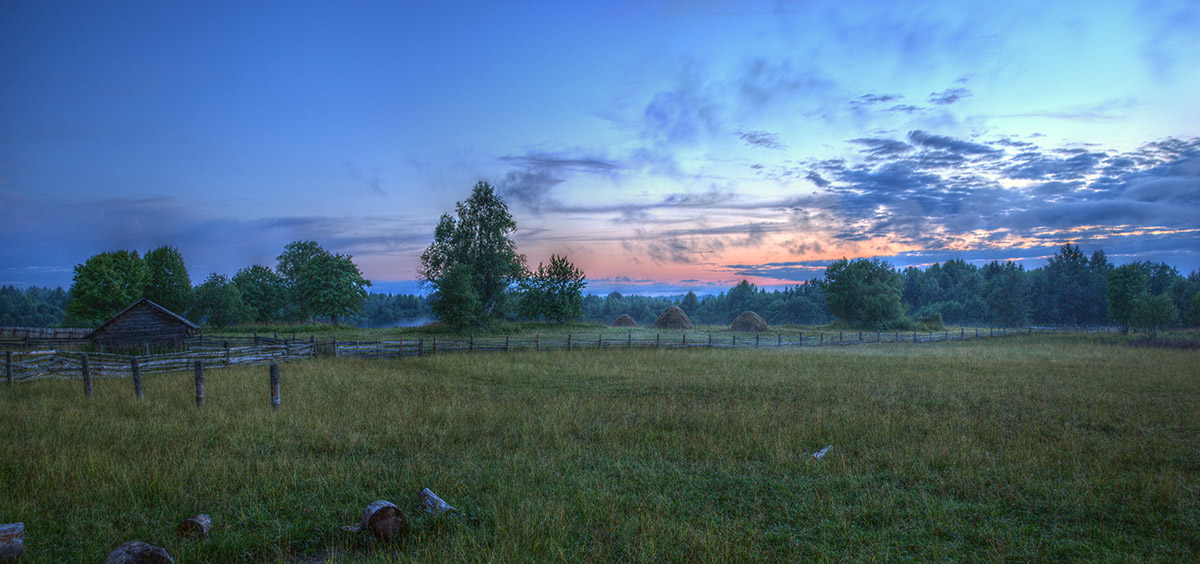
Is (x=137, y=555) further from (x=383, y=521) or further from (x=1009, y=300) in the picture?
(x=1009, y=300)

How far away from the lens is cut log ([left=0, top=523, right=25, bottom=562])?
4.58m

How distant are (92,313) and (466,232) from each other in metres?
45.1

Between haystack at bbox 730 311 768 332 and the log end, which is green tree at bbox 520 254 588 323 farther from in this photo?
the log end

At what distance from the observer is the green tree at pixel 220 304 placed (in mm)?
54438

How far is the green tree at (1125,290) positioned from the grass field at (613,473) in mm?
56896

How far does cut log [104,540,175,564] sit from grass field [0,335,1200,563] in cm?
43

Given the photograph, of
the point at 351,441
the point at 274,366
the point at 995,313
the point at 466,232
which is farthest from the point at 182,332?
the point at 995,313

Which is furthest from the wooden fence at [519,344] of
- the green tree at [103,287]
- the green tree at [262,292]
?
the green tree at [103,287]

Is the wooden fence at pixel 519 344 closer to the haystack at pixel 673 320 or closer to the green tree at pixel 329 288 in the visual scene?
the haystack at pixel 673 320

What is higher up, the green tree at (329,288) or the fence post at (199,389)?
the green tree at (329,288)

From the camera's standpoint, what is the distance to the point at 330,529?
5500 millimetres

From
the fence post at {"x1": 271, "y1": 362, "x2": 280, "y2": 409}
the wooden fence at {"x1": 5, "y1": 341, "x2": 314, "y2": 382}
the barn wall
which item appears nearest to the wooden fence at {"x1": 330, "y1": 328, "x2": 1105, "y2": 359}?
the wooden fence at {"x1": 5, "y1": 341, "x2": 314, "y2": 382}

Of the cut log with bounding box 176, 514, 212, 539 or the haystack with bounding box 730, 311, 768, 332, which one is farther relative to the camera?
the haystack with bounding box 730, 311, 768, 332

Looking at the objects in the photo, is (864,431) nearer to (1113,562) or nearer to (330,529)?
(1113,562)
